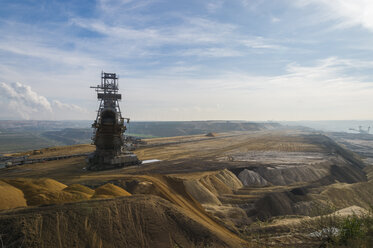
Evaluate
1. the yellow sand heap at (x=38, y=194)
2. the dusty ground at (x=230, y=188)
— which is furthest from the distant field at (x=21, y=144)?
the yellow sand heap at (x=38, y=194)

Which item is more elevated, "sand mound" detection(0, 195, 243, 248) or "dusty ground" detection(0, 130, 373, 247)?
"sand mound" detection(0, 195, 243, 248)

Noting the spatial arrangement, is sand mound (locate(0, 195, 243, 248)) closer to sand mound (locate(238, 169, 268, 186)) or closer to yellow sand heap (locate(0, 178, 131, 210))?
yellow sand heap (locate(0, 178, 131, 210))

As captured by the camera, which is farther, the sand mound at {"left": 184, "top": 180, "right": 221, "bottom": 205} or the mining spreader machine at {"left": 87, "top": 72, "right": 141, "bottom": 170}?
the mining spreader machine at {"left": 87, "top": 72, "right": 141, "bottom": 170}

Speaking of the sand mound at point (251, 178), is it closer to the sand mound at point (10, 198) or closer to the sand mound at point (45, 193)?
the sand mound at point (45, 193)

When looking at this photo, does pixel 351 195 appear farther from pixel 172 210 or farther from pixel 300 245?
pixel 172 210

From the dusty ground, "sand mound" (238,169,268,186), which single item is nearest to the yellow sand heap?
the dusty ground

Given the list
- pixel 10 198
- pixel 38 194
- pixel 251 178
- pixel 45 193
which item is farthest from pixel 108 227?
pixel 251 178

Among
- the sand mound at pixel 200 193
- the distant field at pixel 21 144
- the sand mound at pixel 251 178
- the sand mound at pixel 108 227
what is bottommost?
the distant field at pixel 21 144

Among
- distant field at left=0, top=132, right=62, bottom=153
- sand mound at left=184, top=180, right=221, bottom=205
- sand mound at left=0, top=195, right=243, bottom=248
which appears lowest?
distant field at left=0, top=132, right=62, bottom=153

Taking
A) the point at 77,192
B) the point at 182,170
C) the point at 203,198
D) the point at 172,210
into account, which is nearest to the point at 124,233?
the point at 172,210

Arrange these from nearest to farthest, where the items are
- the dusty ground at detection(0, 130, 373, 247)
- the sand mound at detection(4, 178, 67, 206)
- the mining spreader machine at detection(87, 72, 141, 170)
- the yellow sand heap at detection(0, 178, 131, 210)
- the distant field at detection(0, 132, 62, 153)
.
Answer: the yellow sand heap at detection(0, 178, 131, 210), the sand mound at detection(4, 178, 67, 206), the dusty ground at detection(0, 130, 373, 247), the mining spreader machine at detection(87, 72, 141, 170), the distant field at detection(0, 132, 62, 153)
